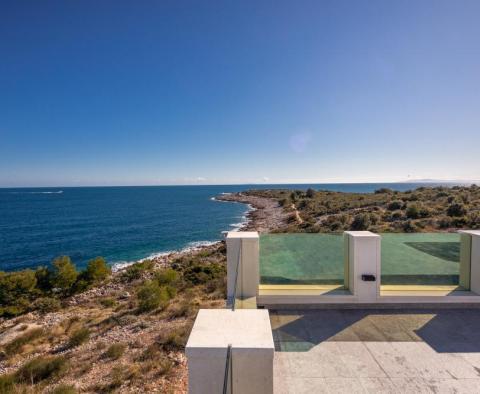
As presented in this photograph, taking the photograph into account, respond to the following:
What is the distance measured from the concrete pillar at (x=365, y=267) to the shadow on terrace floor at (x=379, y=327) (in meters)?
0.25

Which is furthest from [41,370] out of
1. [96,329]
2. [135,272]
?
[135,272]

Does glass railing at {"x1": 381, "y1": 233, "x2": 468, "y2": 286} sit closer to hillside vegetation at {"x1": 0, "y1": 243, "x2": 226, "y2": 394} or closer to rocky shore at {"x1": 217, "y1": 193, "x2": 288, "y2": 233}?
hillside vegetation at {"x1": 0, "y1": 243, "x2": 226, "y2": 394}

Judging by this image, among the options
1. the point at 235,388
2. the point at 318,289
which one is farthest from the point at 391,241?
the point at 235,388

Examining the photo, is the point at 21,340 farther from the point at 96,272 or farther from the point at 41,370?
the point at 96,272

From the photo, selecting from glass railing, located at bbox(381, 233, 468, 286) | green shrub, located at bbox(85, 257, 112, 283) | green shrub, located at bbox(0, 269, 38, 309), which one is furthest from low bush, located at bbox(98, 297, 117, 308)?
glass railing, located at bbox(381, 233, 468, 286)

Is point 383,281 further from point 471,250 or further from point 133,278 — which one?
point 133,278

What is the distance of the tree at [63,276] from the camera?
14508 millimetres

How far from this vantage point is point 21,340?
8188 mm

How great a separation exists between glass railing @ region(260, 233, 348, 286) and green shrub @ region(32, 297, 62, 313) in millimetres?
12281

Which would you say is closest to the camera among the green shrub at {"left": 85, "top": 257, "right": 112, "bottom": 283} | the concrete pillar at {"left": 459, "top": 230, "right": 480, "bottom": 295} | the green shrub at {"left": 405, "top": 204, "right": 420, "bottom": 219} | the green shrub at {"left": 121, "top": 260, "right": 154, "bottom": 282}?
the concrete pillar at {"left": 459, "top": 230, "right": 480, "bottom": 295}

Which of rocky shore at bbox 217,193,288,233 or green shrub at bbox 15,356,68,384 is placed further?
rocky shore at bbox 217,193,288,233

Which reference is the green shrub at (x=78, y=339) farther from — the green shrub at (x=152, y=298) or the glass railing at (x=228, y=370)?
the glass railing at (x=228, y=370)

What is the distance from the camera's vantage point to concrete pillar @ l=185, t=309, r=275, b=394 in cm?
148

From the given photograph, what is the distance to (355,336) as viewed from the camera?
317cm
